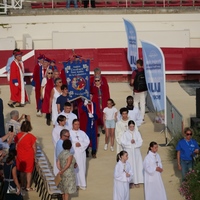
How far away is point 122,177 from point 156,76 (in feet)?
16.6

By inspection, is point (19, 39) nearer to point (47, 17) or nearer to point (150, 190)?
point (47, 17)

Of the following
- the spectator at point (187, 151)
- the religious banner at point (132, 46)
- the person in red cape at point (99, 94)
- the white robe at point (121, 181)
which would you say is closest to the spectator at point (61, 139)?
the white robe at point (121, 181)

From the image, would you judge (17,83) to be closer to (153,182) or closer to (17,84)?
(17,84)

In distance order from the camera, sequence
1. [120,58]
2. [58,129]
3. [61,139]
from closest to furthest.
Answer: [61,139] → [58,129] → [120,58]

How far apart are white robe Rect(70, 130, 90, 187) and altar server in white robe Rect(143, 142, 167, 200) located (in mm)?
1681

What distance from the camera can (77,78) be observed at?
23234 mm

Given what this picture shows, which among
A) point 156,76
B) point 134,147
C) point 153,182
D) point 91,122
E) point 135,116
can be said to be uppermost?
point 156,76

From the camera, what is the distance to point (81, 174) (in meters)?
20.2

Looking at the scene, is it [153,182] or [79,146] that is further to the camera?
[79,146]

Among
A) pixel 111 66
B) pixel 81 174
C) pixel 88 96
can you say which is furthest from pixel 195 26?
pixel 81 174

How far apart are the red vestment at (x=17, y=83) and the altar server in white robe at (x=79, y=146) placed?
24.4ft

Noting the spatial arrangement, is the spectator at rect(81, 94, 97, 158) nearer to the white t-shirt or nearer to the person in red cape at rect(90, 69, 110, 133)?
the white t-shirt

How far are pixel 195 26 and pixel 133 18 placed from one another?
89.0 inches

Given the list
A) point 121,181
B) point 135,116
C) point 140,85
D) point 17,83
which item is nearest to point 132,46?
point 17,83
